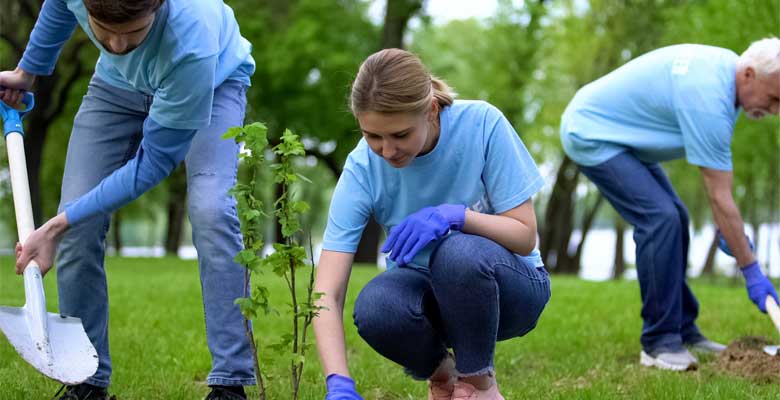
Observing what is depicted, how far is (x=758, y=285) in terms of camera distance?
14.2ft

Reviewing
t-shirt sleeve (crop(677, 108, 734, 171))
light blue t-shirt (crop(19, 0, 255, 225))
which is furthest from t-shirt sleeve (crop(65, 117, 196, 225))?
t-shirt sleeve (crop(677, 108, 734, 171))

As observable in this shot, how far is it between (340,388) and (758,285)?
2583 mm

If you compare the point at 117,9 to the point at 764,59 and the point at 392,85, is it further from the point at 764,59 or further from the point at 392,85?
the point at 764,59

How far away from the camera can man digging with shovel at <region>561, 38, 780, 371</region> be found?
4.32m

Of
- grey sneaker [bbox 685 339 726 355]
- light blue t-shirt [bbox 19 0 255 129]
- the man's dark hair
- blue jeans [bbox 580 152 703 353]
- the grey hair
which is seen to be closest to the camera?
the man's dark hair

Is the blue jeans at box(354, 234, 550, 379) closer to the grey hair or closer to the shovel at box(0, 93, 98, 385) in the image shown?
the shovel at box(0, 93, 98, 385)

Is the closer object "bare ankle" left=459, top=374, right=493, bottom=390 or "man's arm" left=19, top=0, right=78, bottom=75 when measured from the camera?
"bare ankle" left=459, top=374, right=493, bottom=390

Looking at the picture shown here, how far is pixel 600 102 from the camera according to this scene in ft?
15.8

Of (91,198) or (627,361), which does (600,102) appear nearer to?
(627,361)

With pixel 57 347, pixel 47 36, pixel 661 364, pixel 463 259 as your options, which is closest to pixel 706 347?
pixel 661 364

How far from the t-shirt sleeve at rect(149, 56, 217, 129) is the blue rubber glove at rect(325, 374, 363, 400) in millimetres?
988

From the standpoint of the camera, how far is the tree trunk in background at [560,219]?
838 inches

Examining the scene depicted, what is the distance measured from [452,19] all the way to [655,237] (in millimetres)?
25559

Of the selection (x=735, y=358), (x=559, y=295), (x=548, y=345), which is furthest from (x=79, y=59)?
(x=735, y=358)
